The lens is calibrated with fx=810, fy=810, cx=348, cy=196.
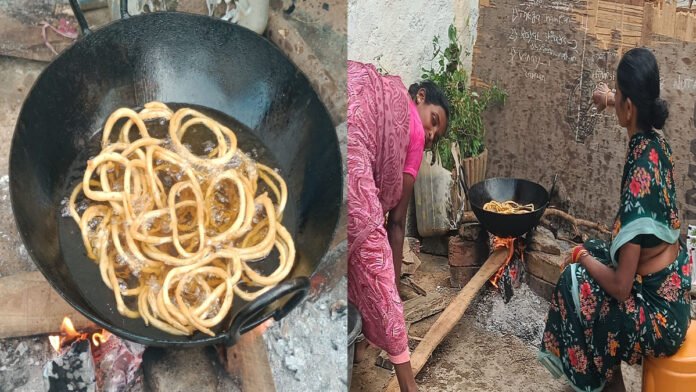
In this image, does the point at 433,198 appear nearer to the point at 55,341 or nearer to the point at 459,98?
the point at 459,98

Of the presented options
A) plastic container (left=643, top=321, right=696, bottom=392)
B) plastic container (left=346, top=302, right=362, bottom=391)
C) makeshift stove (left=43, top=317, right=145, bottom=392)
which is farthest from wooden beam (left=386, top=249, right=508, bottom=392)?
makeshift stove (left=43, top=317, right=145, bottom=392)

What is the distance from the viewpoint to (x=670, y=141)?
215 inches

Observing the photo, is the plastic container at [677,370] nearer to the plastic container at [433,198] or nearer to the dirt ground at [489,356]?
the dirt ground at [489,356]

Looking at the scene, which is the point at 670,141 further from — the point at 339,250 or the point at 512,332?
the point at 339,250

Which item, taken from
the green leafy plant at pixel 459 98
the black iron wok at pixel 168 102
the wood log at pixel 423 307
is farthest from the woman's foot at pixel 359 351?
the black iron wok at pixel 168 102

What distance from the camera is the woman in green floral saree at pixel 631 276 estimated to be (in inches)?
144

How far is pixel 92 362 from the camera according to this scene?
95.8 inches

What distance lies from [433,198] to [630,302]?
85.6 inches

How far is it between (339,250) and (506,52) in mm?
4041

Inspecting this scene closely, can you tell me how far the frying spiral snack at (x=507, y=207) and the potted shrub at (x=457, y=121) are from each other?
38 cm

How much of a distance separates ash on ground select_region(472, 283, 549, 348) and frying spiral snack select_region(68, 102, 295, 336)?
125 inches

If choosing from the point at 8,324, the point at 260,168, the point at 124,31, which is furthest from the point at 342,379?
the point at 124,31

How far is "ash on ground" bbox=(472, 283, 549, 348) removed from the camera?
5164mm

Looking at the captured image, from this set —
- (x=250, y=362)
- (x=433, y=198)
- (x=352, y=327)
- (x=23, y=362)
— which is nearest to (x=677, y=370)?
(x=352, y=327)
